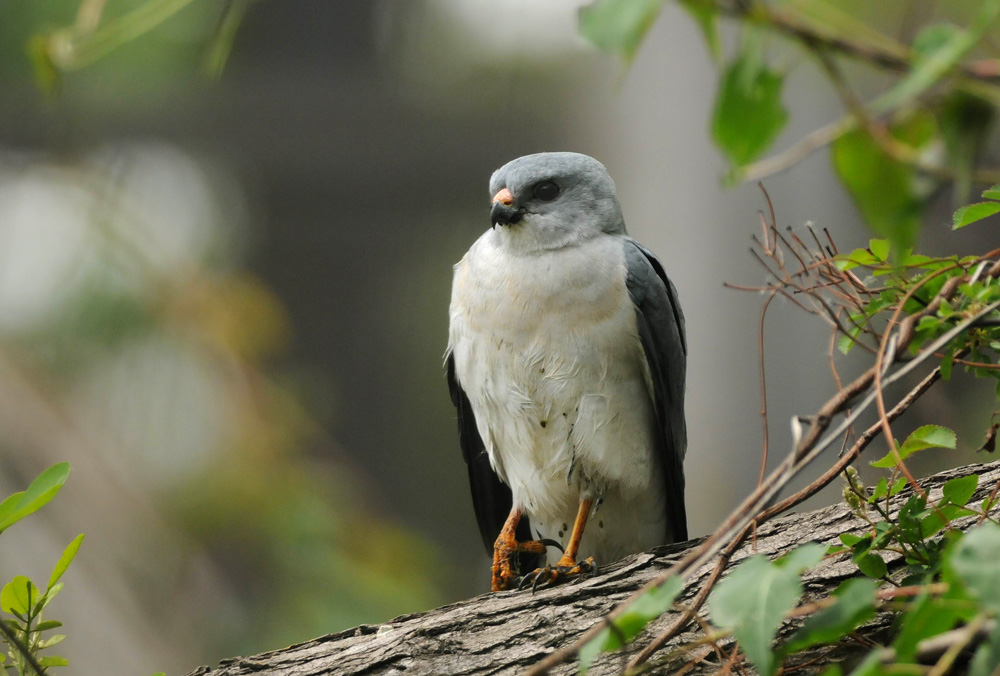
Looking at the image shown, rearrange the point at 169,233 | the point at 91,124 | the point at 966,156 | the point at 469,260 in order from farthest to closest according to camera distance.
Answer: the point at 91,124 < the point at 169,233 < the point at 469,260 < the point at 966,156

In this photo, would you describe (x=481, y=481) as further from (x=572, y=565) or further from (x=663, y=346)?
(x=663, y=346)

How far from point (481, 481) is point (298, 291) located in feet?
12.2

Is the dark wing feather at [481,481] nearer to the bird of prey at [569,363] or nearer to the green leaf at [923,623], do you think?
the bird of prey at [569,363]

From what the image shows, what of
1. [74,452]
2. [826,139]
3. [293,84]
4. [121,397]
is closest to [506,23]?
[293,84]

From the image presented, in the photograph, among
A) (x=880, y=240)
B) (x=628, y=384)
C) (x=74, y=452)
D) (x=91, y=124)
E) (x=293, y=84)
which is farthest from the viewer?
(x=293, y=84)

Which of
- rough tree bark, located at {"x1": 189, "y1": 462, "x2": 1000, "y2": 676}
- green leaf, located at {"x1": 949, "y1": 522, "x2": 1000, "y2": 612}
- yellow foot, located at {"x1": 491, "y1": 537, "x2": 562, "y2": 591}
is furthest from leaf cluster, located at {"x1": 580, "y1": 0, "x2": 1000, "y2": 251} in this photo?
yellow foot, located at {"x1": 491, "y1": 537, "x2": 562, "y2": 591}

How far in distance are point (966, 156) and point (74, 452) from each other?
215 inches

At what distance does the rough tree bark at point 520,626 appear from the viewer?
82.7 inches

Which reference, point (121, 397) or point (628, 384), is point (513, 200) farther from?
point (121, 397)

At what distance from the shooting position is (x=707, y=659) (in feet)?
6.33

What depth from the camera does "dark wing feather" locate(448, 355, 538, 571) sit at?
3328mm

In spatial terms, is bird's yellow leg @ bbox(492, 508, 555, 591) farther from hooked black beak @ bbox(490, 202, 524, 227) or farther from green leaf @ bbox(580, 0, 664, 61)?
green leaf @ bbox(580, 0, 664, 61)

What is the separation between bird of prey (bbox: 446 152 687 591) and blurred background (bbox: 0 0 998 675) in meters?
2.46

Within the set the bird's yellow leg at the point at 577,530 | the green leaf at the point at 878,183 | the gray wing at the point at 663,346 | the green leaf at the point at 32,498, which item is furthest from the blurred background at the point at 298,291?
the green leaf at the point at 878,183
